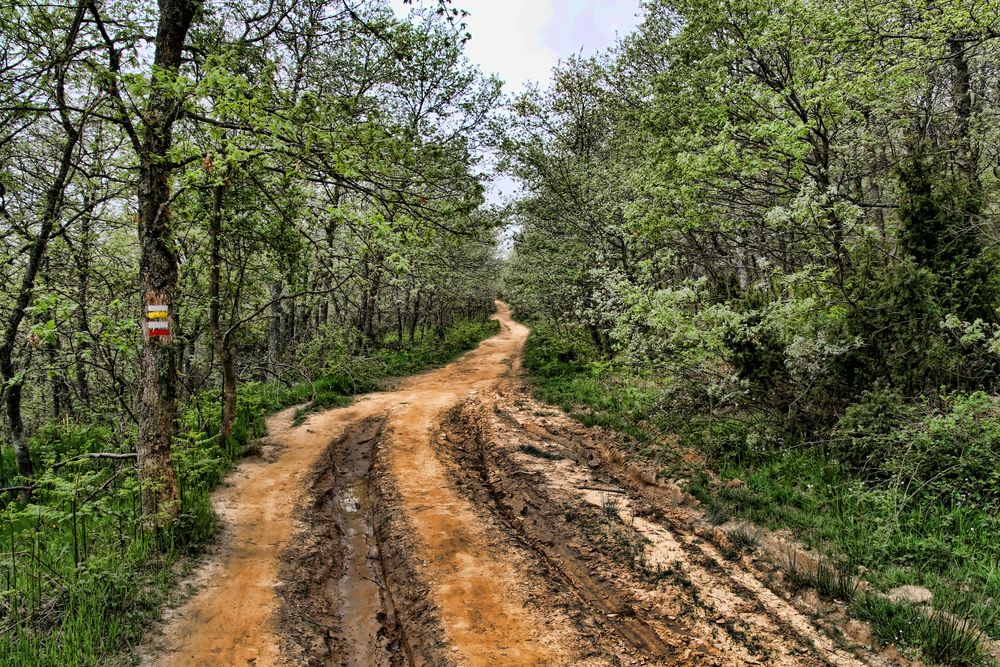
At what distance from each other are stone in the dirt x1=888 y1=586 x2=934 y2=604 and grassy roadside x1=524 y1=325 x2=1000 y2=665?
56mm

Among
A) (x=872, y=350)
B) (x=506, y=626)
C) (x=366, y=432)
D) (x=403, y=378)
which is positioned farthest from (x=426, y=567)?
(x=403, y=378)

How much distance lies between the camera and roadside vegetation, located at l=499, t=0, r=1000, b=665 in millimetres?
5156

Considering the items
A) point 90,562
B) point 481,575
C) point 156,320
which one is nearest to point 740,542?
point 481,575

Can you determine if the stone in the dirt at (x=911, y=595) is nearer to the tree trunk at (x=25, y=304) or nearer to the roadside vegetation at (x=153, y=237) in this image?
the roadside vegetation at (x=153, y=237)

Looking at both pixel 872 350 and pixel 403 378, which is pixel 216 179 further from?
pixel 403 378

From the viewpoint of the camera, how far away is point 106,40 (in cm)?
564

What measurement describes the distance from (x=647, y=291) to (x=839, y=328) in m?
2.74

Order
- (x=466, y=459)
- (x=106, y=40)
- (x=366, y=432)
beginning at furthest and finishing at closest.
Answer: (x=366, y=432), (x=466, y=459), (x=106, y=40)

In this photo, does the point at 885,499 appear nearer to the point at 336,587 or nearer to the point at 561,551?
the point at 561,551

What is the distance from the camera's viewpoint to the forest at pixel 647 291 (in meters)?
4.82

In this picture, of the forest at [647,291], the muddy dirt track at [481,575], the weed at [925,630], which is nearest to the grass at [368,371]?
the forest at [647,291]

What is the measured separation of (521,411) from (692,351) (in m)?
4.50

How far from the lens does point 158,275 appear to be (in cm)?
565

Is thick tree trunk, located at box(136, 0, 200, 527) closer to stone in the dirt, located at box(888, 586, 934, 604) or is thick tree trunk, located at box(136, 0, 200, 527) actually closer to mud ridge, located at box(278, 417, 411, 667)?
mud ridge, located at box(278, 417, 411, 667)
